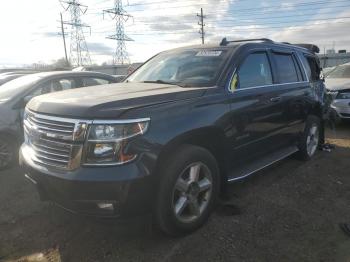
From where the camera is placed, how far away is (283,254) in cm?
349

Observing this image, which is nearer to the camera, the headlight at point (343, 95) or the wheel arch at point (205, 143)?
the wheel arch at point (205, 143)

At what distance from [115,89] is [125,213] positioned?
4.87ft

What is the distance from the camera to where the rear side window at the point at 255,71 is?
4551 mm

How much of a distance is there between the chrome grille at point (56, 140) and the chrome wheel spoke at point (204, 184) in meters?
1.28

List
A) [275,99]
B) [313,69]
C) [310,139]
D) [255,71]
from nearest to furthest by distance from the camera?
[255,71] < [275,99] < [310,139] < [313,69]

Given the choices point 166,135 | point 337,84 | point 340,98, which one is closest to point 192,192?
point 166,135

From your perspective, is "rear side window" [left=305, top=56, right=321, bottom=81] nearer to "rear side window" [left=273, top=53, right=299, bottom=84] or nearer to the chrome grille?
"rear side window" [left=273, top=53, right=299, bottom=84]

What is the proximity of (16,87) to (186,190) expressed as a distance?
14.1 ft

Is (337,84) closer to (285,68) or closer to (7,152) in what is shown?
(285,68)

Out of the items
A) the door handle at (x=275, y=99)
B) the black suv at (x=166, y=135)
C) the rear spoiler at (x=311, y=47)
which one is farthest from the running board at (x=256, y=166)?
the rear spoiler at (x=311, y=47)

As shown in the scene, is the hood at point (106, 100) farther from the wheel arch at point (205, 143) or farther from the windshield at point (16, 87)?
the windshield at point (16, 87)

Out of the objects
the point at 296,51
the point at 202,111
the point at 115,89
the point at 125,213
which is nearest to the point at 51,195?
the point at 125,213

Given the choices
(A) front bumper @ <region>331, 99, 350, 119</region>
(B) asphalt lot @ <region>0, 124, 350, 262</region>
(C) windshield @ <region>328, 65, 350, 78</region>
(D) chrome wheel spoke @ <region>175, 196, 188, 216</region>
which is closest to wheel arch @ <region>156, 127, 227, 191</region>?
(D) chrome wheel spoke @ <region>175, 196, 188, 216</region>

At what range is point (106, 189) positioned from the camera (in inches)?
123
